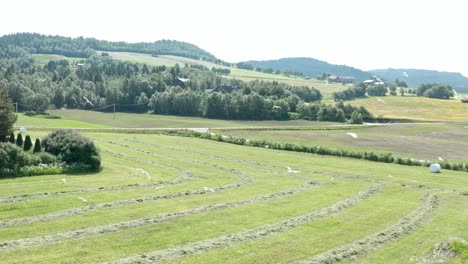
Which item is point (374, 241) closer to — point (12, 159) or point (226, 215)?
point (226, 215)

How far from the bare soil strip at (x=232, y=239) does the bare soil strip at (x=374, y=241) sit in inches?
178

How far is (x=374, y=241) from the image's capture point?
3206 centimetres

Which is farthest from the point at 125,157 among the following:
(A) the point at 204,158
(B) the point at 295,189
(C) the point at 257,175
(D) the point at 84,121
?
(D) the point at 84,121

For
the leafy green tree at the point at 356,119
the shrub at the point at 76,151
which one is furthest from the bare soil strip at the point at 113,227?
the leafy green tree at the point at 356,119

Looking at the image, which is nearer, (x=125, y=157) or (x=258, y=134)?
(x=125, y=157)

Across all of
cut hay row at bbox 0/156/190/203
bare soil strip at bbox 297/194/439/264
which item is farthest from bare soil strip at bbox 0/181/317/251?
bare soil strip at bbox 297/194/439/264

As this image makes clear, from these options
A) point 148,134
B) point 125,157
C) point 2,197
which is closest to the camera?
point 2,197

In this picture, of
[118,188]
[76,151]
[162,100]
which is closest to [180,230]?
[118,188]

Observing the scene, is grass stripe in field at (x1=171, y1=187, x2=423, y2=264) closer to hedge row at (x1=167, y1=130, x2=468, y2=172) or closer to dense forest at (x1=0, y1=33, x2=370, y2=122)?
hedge row at (x1=167, y1=130, x2=468, y2=172)

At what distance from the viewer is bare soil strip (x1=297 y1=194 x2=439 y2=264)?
93.1 feet

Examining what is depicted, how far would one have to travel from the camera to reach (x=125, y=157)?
6550 centimetres

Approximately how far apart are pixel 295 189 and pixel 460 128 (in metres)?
91.8

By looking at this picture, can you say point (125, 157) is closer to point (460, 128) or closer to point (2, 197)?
point (2, 197)

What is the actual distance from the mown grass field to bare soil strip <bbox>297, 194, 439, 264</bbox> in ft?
0.27
